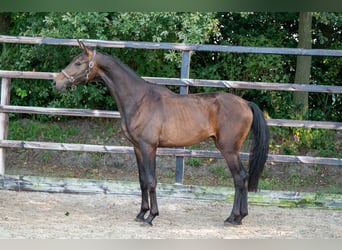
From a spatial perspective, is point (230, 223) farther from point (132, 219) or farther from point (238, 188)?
point (132, 219)

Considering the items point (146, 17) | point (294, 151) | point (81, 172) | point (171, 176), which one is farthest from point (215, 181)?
point (146, 17)

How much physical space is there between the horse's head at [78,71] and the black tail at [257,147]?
1692mm

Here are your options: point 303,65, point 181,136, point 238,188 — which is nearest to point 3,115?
point 181,136

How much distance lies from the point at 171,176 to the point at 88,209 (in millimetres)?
2422

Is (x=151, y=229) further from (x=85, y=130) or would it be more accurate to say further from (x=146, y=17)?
(x=85, y=130)

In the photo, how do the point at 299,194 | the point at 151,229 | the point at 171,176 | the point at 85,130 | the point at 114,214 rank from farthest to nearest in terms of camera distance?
the point at 85,130, the point at 171,176, the point at 299,194, the point at 114,214, the point at 151,229

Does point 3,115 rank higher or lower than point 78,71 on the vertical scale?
lower

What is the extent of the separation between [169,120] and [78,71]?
40.2 inches

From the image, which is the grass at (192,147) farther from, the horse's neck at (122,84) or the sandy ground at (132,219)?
the horse's neck at (122,84)

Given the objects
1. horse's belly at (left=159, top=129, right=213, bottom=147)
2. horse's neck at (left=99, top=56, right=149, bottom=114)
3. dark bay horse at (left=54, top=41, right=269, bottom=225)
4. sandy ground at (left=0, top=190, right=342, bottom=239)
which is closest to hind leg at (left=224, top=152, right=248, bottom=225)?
dark bay horse at (left=54, top=41, right=269, bottom=225)

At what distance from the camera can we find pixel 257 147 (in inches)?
188

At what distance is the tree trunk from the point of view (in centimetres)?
833

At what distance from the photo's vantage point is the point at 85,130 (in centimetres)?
904

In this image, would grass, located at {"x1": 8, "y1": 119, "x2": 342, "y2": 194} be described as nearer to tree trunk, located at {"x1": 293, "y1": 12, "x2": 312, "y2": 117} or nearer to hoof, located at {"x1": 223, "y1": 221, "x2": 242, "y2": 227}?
tree trunk, located at {"x1": 293, "y1": 12, "x2": 312, "y2": 117}
